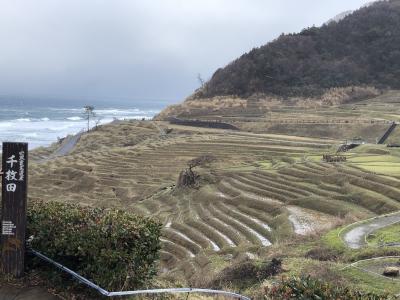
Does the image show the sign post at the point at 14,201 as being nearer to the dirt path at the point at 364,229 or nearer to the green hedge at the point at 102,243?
the green hedge at the point at 102,243

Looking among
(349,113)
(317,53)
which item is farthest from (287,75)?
(349,113)

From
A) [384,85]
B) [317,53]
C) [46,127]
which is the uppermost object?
[317,53]

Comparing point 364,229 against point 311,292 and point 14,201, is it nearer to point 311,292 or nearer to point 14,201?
point 311,292

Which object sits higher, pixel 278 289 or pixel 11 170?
pixel 11 170

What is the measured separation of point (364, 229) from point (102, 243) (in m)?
16.0

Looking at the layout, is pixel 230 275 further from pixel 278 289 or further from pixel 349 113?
pixel 349 113

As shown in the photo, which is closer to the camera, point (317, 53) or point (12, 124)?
point (317, 53)

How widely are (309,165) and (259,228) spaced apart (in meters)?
13.0

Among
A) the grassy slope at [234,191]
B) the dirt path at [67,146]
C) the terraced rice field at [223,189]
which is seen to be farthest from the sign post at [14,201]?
the dirt path at [67,146]

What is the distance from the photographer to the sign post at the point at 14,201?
9094 mm

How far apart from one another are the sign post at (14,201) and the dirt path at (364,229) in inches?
530

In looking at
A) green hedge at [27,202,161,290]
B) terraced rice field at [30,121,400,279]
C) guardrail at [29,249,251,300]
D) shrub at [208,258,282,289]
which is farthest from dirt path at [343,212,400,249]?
green hedge at [27,202,161,290]

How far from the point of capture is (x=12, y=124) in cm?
12494

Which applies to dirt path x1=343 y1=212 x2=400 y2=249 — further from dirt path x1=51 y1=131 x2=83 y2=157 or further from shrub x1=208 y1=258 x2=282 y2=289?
dirt path x1=51 y1=131 x2=83 y2=157
